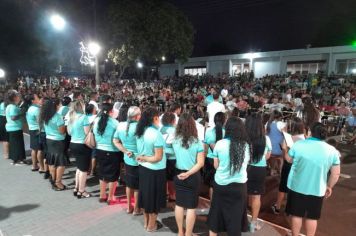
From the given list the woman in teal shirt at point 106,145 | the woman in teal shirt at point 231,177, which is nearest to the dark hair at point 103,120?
the woman in teal shirt at point 106,145

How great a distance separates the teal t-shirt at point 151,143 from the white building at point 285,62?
23241mm

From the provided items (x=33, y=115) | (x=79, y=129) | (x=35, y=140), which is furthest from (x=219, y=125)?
(x=35, y=140)

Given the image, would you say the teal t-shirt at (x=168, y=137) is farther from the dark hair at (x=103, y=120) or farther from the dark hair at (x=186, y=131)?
the dark hair at (x=103, y=120)

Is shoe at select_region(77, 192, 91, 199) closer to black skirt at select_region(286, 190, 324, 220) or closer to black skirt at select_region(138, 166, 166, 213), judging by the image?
black skirt at select_region(138, 166, 166, 213)

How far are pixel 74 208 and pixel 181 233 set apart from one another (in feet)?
6.94

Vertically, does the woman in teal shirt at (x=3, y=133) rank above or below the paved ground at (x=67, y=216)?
above

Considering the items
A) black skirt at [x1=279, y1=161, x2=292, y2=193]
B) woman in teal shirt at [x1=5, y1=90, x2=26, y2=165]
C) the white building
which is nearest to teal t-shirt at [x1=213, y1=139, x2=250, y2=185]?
black skirt at [x1=279, y1=161, x2=292, y2=193]

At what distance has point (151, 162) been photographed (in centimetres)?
401

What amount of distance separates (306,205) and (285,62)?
26320 millimetres

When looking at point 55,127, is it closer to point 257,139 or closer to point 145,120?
point 145,120

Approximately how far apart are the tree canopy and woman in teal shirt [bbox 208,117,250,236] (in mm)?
19849

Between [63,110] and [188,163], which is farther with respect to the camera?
[63,110]

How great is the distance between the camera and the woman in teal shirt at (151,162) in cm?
397

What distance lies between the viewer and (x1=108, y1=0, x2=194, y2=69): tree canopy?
72.0 feet
